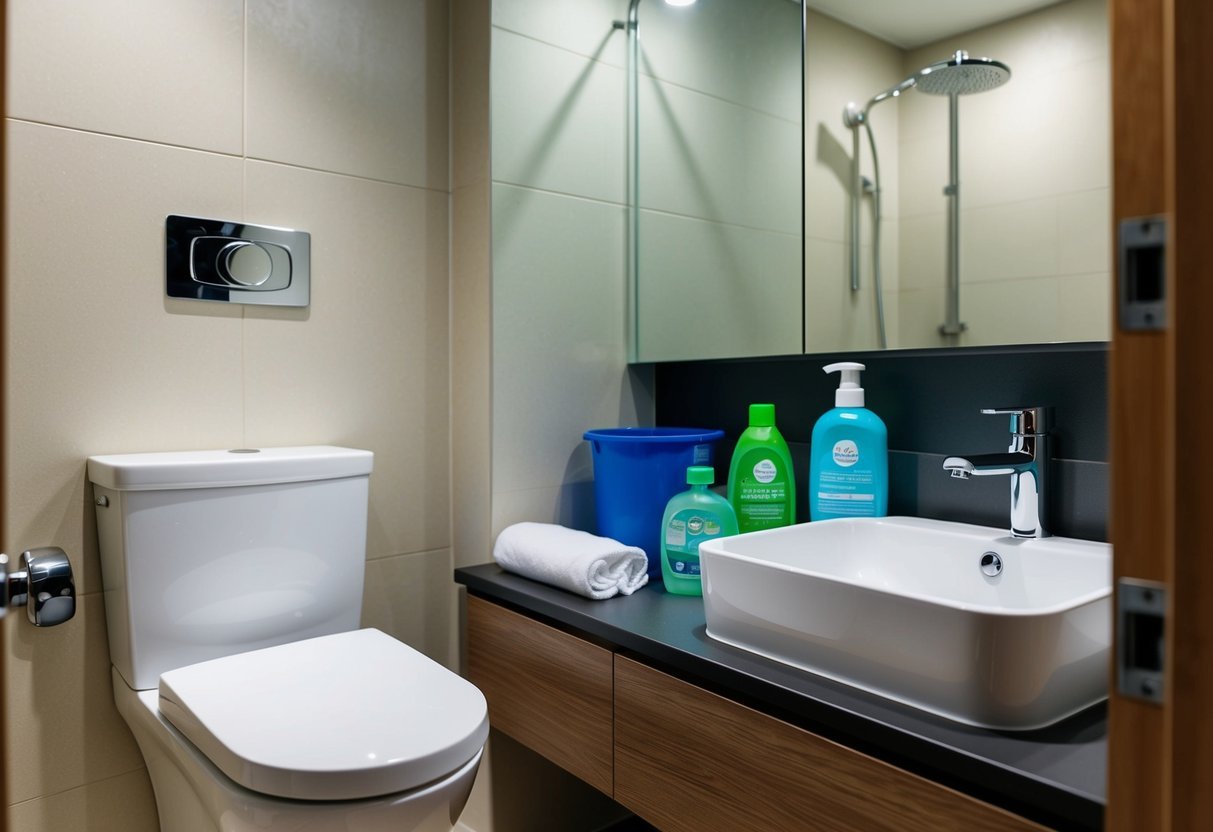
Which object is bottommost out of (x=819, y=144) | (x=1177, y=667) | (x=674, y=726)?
(x=674, y=726)

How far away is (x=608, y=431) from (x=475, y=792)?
2.48 feet

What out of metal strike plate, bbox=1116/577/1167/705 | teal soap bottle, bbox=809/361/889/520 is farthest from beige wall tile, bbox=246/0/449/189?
metal strike plate, bbox=1116/577/1167/705

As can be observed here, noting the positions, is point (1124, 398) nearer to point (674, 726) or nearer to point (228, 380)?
point (674, 726)

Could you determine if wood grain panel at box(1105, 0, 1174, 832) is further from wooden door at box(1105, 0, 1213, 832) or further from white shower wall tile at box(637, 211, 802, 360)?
white shower wall tile at box(637, 211, 802, 360)

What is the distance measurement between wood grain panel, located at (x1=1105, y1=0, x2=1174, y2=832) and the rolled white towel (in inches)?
32.8

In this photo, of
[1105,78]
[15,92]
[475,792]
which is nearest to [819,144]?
[1105,78]

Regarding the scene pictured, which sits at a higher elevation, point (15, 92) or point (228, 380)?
point (15, 92)

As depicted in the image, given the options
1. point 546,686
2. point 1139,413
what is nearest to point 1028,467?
point 1139,413

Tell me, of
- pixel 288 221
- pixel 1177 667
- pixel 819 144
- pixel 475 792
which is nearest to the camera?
pixel 1177 667

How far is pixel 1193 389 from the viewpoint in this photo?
51cm

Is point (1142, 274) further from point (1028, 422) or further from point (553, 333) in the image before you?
point (553, 333)

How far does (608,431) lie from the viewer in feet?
5.45

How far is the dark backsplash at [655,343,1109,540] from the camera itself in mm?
1165

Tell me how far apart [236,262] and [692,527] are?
0.89 meters
